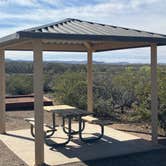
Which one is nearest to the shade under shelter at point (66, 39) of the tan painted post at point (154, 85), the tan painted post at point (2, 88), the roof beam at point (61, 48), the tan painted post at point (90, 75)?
the tan painted post at point (154, 85)

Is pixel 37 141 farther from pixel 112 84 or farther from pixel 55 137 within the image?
pixel 112 84

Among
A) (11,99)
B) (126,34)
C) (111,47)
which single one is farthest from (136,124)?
(11,99)

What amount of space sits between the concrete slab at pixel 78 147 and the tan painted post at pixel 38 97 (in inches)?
11.9

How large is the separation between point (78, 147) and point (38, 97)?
7.10ft

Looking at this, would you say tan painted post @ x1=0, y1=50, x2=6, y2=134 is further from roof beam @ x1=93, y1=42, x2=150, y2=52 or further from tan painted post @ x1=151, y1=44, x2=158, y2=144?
tan painted post @ x1=151, y1=44, x2=158, y2=144

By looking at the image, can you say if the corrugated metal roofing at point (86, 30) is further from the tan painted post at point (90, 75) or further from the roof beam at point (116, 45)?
the tan painted post at point (90, 75)

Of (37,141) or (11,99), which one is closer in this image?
(37,141)

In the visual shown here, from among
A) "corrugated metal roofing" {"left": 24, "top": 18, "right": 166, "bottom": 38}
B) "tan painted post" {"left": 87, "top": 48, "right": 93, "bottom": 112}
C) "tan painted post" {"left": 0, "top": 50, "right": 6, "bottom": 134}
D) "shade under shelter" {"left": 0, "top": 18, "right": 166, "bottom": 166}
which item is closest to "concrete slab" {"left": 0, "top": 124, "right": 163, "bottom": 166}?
"tan painted post" {"left": 0, "top": 50, "right": 6, "bottom": 134}

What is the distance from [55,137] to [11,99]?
8453 mm

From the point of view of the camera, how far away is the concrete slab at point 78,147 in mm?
8305

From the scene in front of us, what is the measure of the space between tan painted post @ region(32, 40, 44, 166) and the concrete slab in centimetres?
30

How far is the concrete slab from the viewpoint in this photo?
27.2ft

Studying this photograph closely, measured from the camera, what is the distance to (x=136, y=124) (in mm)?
12305

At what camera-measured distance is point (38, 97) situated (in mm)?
7715
